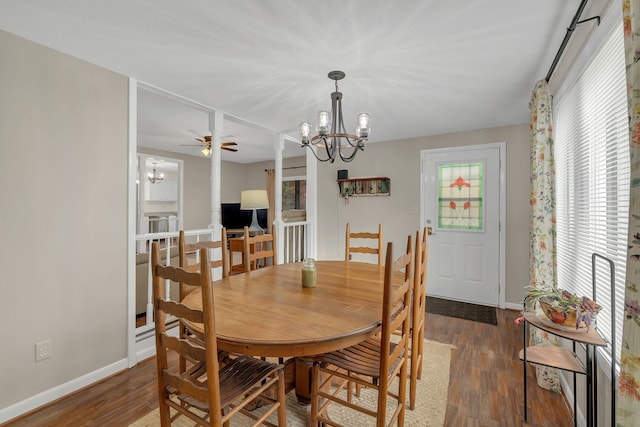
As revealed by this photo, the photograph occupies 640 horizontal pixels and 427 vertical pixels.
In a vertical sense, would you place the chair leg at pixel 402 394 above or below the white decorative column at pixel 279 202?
below

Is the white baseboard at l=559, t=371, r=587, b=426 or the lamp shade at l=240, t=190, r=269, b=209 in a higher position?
the lamp shade at l=240, t=190, r=269, b=209

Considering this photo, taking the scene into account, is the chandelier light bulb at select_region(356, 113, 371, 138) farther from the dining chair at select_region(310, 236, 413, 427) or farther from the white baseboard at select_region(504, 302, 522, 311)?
the white baseboard at select_region(504, 302, 522, 311)

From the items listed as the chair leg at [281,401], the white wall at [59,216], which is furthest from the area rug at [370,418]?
the white wall at [59,216]

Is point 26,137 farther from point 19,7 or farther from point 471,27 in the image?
point 471,27

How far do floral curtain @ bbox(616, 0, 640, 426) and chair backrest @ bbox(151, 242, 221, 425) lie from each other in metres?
1.27

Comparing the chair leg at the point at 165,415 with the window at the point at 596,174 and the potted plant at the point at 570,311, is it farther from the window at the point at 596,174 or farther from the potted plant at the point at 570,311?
the window at the point at 596,174

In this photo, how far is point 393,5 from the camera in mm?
1615

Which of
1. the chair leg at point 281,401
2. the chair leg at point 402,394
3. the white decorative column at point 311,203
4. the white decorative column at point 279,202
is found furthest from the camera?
the white decorative column at point 311,203

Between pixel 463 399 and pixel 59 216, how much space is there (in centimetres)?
305

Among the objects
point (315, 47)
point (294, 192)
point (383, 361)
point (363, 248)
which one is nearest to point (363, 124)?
point (315, 47)

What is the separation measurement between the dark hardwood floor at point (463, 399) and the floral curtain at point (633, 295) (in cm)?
124

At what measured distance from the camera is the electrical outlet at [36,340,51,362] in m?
1.99

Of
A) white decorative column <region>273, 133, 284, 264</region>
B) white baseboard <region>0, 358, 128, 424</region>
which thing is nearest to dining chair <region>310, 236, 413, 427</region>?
white baseboard <region>0, 358, 128, 424</region>

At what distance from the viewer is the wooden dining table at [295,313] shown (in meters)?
1.23
